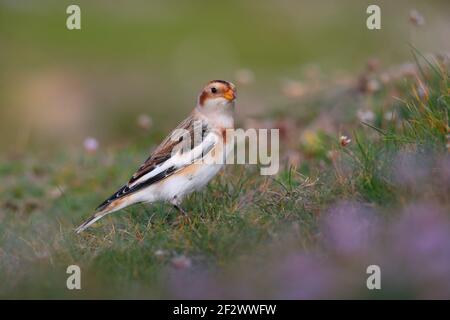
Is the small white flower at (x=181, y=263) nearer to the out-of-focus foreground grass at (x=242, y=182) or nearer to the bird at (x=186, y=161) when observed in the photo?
the out-of-focus foreground grass at (x=242, y=182)

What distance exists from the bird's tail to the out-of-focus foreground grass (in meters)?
0.10

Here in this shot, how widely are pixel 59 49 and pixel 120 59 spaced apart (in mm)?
1222

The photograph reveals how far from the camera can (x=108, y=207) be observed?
20.2 ft

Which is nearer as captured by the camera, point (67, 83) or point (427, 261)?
point (427, 261)

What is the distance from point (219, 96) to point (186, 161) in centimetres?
61

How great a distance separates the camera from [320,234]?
5.01 meters

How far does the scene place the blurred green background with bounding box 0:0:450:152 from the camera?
14.5m

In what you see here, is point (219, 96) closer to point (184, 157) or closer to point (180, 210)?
point (184, 157)

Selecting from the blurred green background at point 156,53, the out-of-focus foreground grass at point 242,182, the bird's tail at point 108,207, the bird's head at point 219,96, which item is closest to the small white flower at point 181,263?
the out-of-focus foreground grass at point 242,182

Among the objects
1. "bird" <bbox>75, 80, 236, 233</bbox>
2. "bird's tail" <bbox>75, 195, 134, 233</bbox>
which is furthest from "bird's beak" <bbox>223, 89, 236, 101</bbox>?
"bird's tail" <bbox>75, 195, 134, 233</bbox>

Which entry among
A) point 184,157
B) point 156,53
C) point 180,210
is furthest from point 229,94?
point 156,53

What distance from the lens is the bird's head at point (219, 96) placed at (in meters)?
6.45
